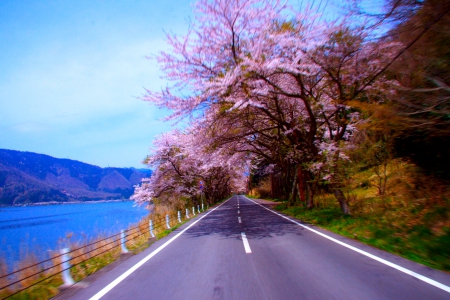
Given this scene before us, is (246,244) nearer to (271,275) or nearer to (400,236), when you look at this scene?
(271,275)

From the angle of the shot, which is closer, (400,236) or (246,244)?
(400,236)

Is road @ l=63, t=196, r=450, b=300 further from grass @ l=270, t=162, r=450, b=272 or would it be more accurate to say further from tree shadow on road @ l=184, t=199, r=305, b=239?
tree shadow on road @ l=184, t=199, r=305, b=239

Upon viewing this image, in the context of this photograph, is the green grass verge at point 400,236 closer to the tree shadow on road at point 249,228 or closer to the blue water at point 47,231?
the tree shadow on road at point 249,228

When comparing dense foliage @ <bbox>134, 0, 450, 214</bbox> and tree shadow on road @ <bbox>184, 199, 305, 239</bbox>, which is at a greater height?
dense foliage @ <bbox>134, 0, 450, 214</bbox>

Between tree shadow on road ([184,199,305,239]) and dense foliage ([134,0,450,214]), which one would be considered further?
tree shadow on road ([184,199,305,239])

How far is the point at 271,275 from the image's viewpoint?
5.20 m

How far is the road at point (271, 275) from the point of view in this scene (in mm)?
4246

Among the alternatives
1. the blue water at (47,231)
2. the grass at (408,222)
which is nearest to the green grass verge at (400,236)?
the grass at (408,222)

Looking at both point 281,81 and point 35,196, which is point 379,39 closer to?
point 281,81

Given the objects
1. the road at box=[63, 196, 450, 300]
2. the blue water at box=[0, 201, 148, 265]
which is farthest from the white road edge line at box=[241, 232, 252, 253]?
the blue water at box=[0, 201, 148, 265]

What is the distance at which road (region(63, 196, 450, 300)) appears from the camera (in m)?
4.25

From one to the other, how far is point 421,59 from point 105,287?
849 cm

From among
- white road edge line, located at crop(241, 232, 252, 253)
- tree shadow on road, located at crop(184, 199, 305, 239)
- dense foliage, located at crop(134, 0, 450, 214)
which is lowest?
white road edge line, located at crop(241, 232, 252, 253)

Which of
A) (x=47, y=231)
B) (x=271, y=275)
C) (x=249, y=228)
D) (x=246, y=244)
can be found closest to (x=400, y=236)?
(x=246, y=244)
